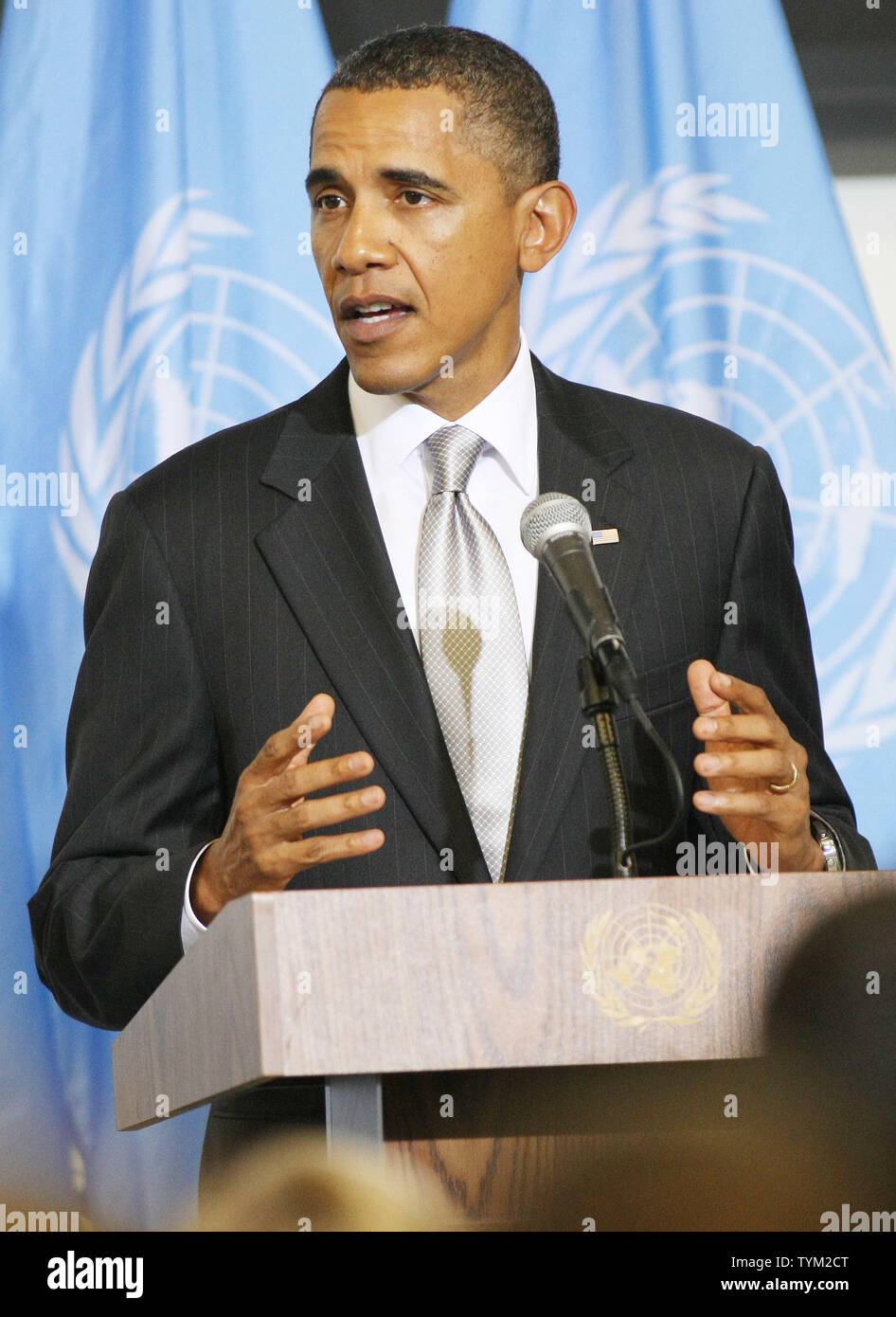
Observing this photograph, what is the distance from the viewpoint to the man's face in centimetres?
196

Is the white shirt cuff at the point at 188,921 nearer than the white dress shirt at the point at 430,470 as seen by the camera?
Yes

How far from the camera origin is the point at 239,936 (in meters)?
0.99

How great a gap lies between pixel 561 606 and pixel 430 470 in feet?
0.96

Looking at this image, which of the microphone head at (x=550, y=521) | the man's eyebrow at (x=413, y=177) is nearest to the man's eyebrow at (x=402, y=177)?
the man's eyebrow at (x=413, y=177)

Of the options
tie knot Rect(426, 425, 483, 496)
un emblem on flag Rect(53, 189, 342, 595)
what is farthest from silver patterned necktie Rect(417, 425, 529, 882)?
un emblem on flag Rect(53, 189, 342, 595)

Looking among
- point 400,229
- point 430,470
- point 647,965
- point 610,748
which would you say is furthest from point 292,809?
point 400,229

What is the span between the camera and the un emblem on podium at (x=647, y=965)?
997mm

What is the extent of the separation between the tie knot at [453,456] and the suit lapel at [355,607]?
0.31 ft

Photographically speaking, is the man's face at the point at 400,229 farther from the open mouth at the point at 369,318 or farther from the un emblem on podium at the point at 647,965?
the un emblem on podium at the point at 647,965

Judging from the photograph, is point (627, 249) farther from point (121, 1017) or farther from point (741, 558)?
point (121, 1017)

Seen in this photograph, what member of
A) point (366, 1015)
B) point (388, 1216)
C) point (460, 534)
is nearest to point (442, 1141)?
point (388, 1216)

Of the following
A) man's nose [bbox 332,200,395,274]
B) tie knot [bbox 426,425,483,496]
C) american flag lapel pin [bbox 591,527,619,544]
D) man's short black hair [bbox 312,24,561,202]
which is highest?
man's short black hair [bbox 312,24,561,202]

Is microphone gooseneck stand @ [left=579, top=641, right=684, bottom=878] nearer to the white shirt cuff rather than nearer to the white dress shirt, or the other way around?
the white shirt cuff

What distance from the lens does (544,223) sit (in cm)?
222
